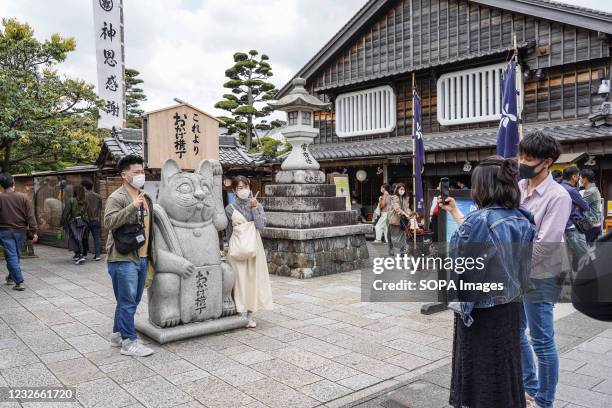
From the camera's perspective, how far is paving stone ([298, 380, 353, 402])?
4.01 metres

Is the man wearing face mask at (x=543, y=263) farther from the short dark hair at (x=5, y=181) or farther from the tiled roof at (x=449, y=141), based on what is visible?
the short dark hair at (x=5, y=181)

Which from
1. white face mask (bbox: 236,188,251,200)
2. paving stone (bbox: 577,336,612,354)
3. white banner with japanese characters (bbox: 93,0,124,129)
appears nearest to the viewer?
paving stone (bbox: 577,336,612,354)

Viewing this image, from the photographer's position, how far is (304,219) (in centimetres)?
991

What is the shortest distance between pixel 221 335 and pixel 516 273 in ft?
12.8

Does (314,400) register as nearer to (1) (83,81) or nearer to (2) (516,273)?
(2) (516,273)

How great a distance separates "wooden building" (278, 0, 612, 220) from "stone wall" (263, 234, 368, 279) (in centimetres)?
581

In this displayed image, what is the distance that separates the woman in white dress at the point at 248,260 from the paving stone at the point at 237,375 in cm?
145

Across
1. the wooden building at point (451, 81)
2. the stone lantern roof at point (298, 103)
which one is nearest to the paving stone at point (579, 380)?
the stone lantern roof at point (298, 103)

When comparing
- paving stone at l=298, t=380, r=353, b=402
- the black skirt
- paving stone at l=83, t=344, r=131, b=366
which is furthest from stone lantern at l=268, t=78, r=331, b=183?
the black skirt

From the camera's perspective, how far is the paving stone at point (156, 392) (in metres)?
3.87

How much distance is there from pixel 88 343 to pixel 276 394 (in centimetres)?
277

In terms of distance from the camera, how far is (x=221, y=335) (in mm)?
5781

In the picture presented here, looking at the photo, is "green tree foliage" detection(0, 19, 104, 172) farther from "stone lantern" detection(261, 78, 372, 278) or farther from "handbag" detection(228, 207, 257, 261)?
"handbag" detection(228, 207, 257, 261)

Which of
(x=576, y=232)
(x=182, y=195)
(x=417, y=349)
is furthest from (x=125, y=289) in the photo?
(x=576, y=232)
